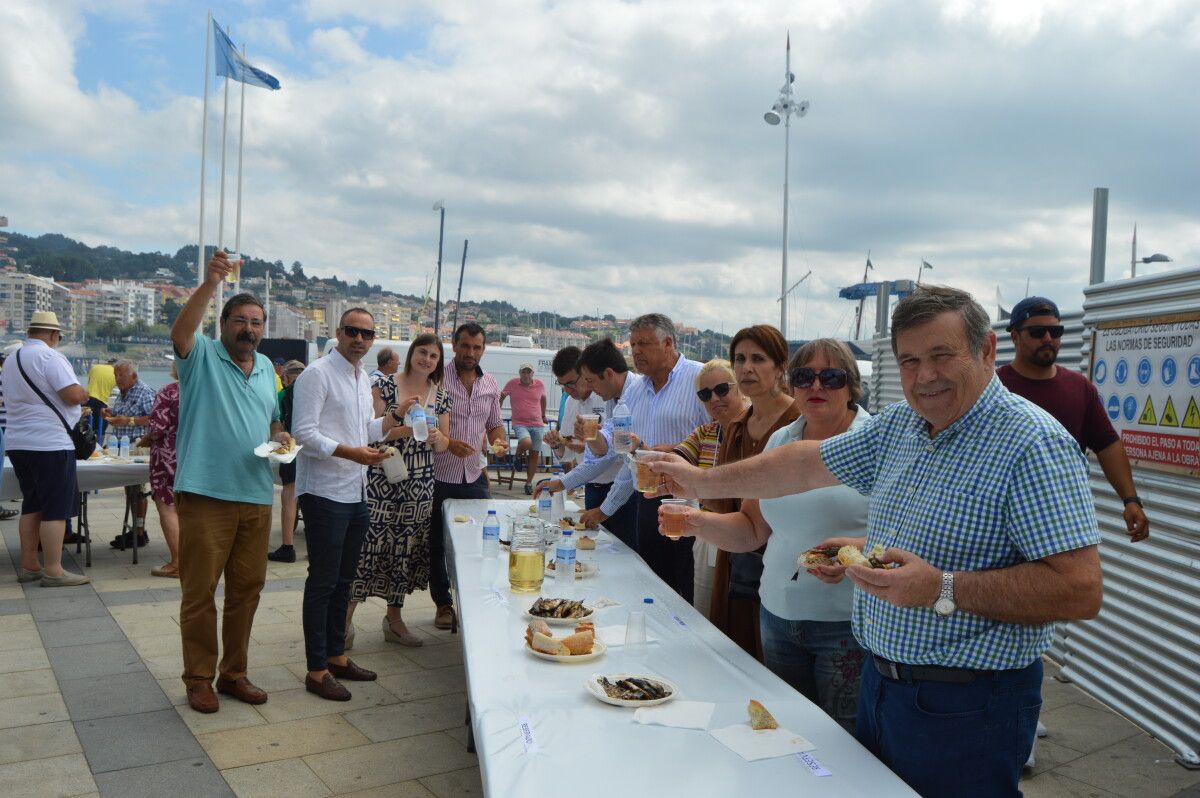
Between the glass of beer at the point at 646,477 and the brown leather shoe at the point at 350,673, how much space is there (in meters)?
2.54

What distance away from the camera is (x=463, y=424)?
5.42 meters

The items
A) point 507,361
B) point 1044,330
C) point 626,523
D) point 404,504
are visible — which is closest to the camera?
point 1044,330

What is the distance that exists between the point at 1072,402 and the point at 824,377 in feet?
5.97

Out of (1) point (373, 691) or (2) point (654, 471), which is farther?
(1) point (373, 691)

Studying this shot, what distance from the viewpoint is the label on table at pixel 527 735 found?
5.99ft

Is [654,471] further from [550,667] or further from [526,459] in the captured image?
[526,459]

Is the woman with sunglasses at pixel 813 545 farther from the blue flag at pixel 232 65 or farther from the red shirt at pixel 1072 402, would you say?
the blue flag at pixel 232 65

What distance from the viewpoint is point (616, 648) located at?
8.43ft

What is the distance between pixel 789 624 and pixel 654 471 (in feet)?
2.03

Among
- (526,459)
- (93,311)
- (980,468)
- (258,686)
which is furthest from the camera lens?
(93,311)

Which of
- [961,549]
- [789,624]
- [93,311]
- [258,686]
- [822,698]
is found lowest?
[258,686]

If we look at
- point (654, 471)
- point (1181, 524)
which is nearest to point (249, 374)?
point (654, 471)

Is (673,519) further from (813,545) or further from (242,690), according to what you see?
(242,690)

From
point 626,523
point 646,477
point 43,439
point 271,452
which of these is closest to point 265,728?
point 271,452
